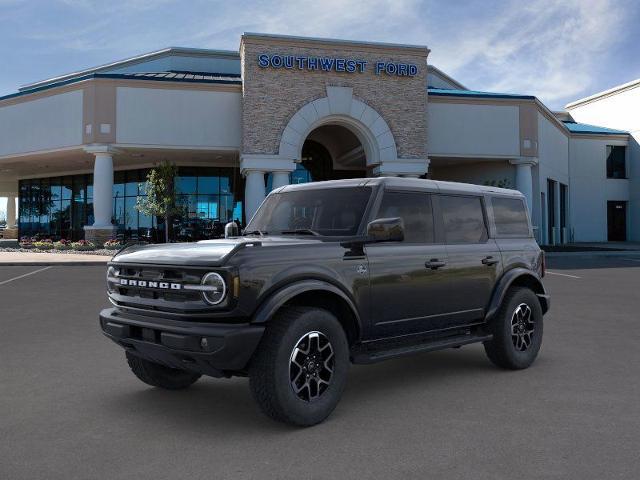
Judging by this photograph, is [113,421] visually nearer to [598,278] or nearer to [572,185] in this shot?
[598,278]

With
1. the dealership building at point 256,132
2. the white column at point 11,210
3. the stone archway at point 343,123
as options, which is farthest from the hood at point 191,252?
the white column at point 11,210

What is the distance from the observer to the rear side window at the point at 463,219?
5711 mm

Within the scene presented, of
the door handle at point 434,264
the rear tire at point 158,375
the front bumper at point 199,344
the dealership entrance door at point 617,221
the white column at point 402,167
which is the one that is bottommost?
the rear tire at point 158,375

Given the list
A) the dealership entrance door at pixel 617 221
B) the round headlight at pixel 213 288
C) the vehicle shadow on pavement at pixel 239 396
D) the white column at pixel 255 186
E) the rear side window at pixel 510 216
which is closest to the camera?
the round headlight at pixel 213 288

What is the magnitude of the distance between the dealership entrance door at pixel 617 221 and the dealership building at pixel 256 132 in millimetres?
6704

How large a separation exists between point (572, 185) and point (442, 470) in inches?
1698

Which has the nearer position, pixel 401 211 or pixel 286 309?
pixel 286 309

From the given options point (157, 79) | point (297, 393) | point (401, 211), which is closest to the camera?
point (297, 393)

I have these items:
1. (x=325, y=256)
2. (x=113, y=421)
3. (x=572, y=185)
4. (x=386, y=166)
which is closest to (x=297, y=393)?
(x=325, y=256)

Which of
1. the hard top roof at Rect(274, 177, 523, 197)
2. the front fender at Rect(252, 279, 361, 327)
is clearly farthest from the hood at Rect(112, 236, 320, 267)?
the hard top roof at Rect(274, 177, 523, 197)

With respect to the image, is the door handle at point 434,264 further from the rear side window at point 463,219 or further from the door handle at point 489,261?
the door handle at point 489,261

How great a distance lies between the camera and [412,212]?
5441 mm

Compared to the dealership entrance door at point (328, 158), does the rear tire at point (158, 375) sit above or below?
below

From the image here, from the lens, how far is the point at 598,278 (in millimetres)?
16516
